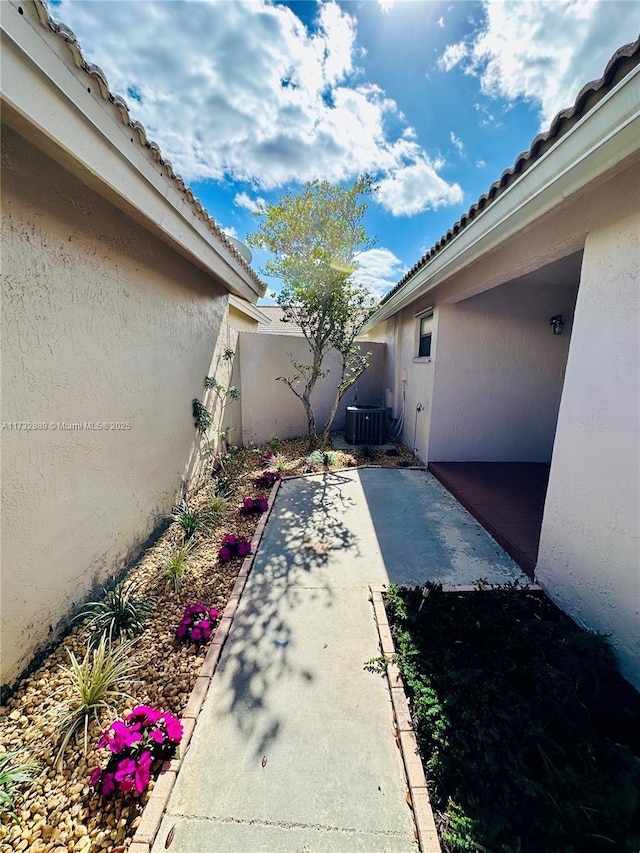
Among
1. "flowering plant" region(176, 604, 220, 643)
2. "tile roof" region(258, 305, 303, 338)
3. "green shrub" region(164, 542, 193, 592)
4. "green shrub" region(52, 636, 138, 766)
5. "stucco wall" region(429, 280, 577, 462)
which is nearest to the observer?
"green shrub" region(52, 636, 138, 766)

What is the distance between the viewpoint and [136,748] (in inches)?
79.3

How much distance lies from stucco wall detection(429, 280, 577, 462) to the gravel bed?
4.86m

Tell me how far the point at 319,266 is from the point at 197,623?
755 cm

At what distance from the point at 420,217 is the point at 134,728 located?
14016 mm

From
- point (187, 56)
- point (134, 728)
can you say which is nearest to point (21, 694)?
point (134, 728)

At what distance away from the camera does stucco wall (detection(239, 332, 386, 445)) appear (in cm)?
909

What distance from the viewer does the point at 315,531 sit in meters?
4.73

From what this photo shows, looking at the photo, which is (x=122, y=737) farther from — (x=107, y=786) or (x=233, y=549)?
(x=233, y=549)

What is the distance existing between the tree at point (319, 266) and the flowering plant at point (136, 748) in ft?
21.7

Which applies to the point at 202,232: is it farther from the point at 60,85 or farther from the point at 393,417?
the point at 393,417

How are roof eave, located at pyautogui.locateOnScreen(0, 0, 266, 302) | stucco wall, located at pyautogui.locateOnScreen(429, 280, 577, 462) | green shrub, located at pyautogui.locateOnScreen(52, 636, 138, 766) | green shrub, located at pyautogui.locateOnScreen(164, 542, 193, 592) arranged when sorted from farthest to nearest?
stucco wall, located at pyautogui.locateOnScreen(429, 280, 577, 462) → green shrub, located at pyautogui.locateOnScreen(164, 542, 193, 592) → green shrub, located at pyautogui.locateOnScreen(52, 636, 138, 766) → roof eave, located at pyautogui.locateOnScreen(0, 0, 266, 302)

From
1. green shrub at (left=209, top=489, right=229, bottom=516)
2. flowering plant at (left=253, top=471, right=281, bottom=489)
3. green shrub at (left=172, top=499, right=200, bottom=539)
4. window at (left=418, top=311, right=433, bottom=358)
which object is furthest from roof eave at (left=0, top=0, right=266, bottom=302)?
window at (left=418, top=311, right=433, bottom=358)

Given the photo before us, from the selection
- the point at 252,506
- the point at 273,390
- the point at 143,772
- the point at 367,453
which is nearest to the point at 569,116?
the point at 143,772

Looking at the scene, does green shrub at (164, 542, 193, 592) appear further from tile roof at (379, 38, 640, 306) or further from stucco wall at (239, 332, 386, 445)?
stucco wall at (239, 332, 386, 445)
